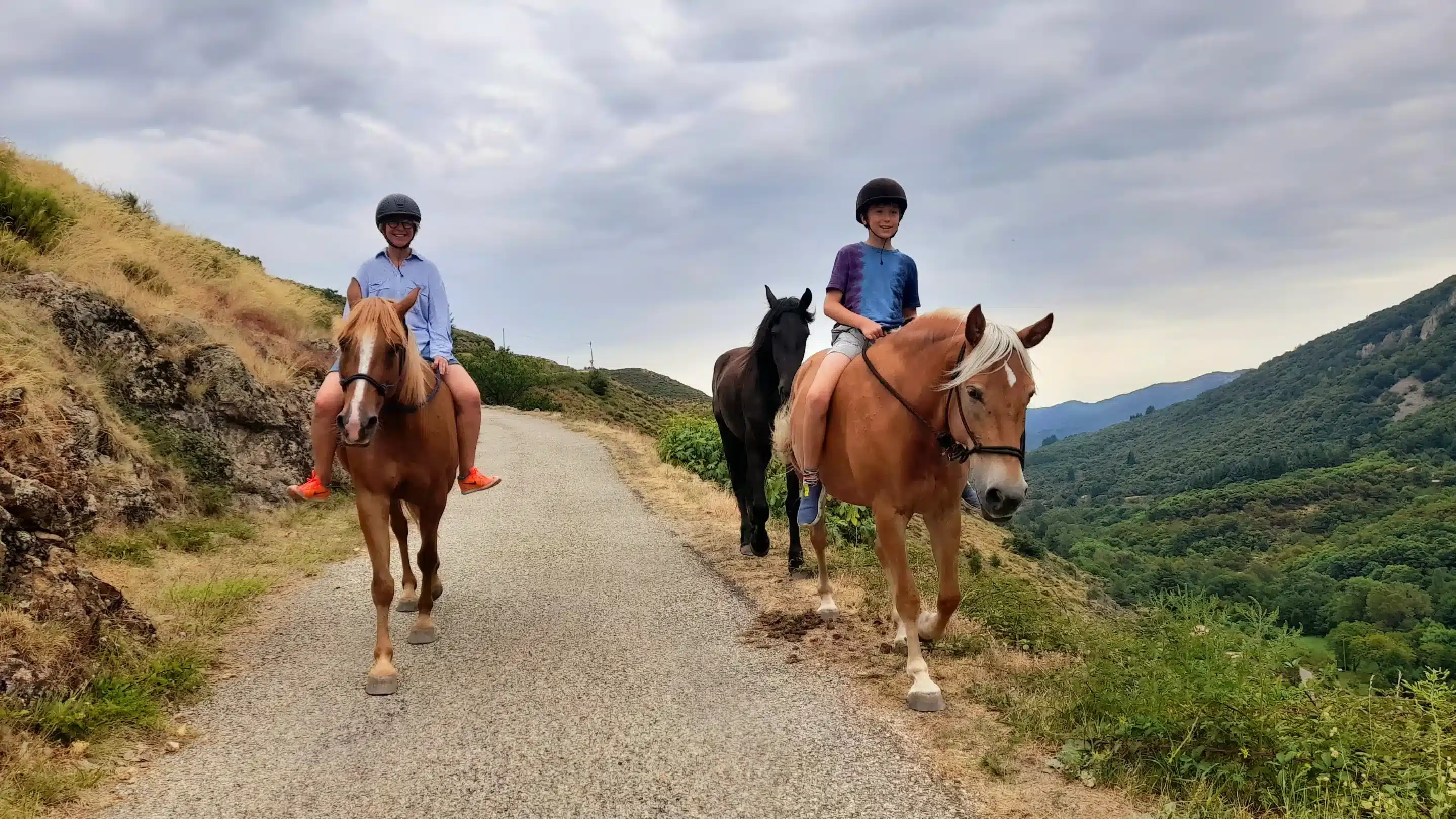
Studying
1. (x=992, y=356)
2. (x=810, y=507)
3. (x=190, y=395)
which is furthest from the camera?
(x=190, y=395)

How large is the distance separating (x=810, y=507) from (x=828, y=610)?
0.87 m

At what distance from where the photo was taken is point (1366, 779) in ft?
8.27

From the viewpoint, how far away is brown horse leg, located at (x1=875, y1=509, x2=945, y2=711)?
3.88 meters

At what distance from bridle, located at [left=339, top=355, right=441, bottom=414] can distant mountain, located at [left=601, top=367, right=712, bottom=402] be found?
332 feet

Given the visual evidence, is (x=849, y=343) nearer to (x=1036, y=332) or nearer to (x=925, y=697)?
(x=1036, y=332)

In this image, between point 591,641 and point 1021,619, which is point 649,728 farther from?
point 1021,619

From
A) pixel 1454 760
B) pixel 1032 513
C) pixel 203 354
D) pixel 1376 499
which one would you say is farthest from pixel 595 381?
pixel 1376 499

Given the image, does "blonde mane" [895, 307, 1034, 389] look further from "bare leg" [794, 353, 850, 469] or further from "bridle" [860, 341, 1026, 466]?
"bare leg" [794, 353, 850, 469]

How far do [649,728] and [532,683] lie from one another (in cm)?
106

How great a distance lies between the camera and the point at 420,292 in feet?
17.2

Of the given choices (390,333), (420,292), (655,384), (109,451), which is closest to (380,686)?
(390,333)

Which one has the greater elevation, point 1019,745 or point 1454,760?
point 1454,760

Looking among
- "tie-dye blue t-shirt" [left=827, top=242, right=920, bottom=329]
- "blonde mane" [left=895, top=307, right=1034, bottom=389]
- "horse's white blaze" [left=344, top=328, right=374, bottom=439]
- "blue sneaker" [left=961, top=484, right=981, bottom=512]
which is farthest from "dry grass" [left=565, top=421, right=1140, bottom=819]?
"horse's white blaze" [left=344, top=328, right=374, bottom=439]

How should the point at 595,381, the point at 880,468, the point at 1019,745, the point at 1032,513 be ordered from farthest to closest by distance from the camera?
1. the point at 1032,513
2. the point at 595,381
3. the point at 880,468
4. the point at 1019,745
